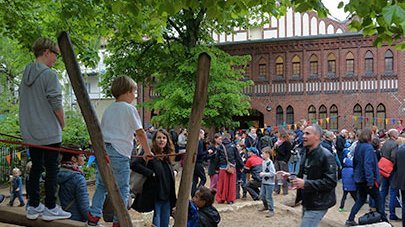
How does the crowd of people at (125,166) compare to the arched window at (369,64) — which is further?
the arched window at (369,64)

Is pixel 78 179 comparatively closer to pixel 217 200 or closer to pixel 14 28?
pixel 14 28

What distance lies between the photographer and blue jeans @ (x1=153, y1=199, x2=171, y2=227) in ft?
21.7

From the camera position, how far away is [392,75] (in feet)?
109

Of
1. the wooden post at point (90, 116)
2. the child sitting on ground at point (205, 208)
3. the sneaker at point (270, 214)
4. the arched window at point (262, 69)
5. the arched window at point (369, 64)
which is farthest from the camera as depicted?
the arched window at point (262, 69)

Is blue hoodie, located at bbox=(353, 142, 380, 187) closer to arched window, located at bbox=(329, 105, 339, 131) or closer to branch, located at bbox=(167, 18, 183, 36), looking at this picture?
branch, located at bbox=(167, 18, 183, 36)

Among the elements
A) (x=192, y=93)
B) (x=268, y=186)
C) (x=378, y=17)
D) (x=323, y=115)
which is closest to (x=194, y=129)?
(x=378, y=17)

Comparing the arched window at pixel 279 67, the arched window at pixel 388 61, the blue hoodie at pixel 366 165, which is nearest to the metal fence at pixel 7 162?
the blue hoodie at pixel 366 165

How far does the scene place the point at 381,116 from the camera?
33156 millimetres

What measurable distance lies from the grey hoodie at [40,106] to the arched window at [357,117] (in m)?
30.6

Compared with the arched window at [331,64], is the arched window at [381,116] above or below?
below

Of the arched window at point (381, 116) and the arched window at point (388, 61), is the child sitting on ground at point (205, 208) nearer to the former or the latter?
the arched window at point (381, 116)

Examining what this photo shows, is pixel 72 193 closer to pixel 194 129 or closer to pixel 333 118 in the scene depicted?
pixel 194 129

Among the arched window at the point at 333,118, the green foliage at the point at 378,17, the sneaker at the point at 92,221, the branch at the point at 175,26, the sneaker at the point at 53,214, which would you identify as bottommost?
the sneaker at the point at 92,221

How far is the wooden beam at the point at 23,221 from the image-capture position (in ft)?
15.5
